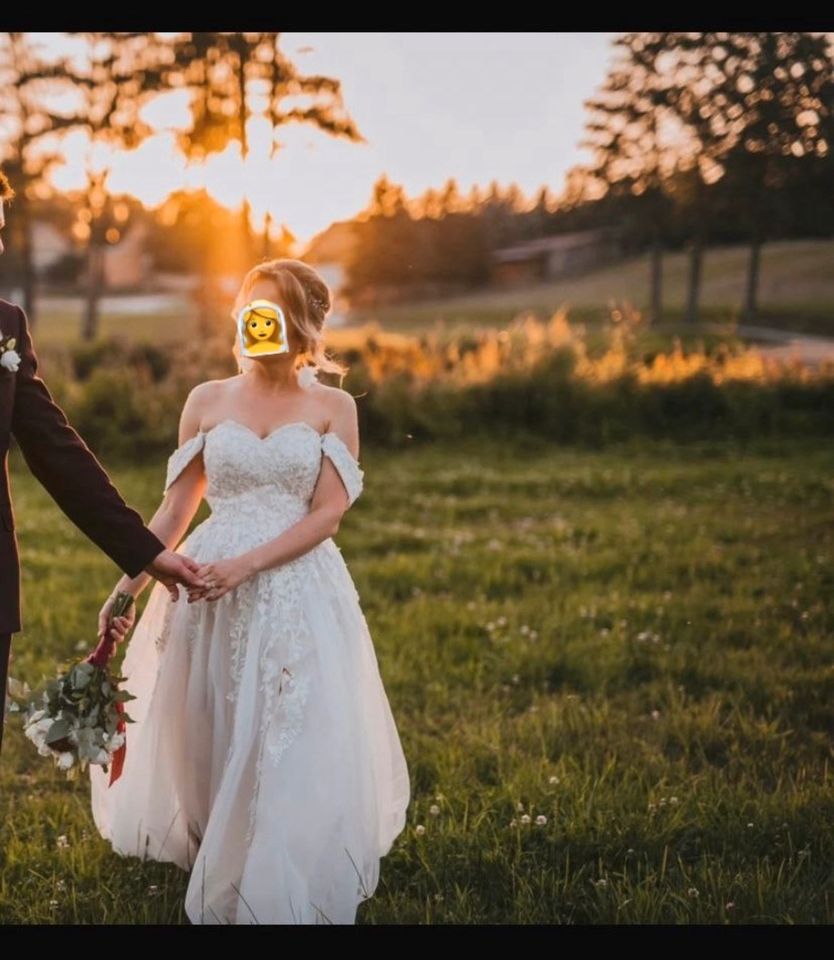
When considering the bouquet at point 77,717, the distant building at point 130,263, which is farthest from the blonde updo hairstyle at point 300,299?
the distant building at point 130,263

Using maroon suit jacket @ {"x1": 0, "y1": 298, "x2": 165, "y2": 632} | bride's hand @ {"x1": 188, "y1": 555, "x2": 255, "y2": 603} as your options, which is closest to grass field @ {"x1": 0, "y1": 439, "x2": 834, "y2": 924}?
bride's hand @ {"x1": 188, "y1": 555, "x2": 255, "y2": 603}

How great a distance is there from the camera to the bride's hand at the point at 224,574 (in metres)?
3.46

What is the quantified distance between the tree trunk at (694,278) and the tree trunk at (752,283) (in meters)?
0.85

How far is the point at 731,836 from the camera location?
402 centimetres

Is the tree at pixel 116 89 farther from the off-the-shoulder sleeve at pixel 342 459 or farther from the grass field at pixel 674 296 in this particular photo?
the off-the-shoulder sleeve at pixel 342 459

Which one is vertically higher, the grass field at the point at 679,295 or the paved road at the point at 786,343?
the grass field at the point at 679,295

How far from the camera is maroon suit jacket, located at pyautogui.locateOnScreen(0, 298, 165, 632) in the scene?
3.00 m

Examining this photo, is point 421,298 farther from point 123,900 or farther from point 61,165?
point 123,900

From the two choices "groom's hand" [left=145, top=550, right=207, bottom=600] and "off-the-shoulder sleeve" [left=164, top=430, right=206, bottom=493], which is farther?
"off-the-shoulder sleeve" [left=164, top=430, right=206, bottom=493]

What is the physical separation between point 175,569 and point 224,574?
16 centimetres

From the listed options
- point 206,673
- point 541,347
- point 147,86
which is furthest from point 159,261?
point 206,673

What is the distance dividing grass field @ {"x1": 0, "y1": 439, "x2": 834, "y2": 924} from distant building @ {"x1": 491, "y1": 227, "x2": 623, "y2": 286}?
11517 millimetres

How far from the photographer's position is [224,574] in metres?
3.47

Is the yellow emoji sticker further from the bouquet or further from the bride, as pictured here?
the bouquet
